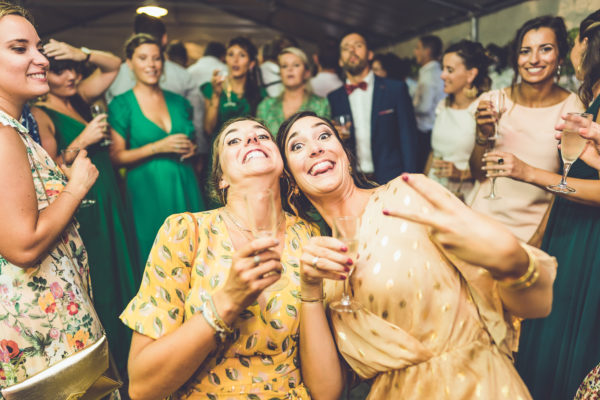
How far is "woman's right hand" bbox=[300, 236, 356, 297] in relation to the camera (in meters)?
1.24

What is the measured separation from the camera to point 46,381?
1.36m

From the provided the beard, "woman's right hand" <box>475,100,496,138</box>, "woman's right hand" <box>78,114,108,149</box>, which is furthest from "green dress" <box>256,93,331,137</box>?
"woman's right hand" <box>475,100,496,138</box>

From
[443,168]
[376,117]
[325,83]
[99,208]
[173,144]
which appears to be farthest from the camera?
[325,83]

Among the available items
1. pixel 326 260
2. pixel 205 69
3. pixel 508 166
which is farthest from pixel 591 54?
pixel 205 69

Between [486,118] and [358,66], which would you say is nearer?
[486,118]

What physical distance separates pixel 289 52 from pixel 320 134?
7.88 ft

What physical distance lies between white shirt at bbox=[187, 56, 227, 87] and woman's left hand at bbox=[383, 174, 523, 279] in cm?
424

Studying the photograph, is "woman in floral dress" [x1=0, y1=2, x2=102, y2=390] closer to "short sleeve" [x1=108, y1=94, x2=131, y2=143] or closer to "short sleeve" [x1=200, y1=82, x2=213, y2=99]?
"short sleeve" [x1=108, y1=94, x2=131, y2=143]

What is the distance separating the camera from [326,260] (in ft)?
4.08

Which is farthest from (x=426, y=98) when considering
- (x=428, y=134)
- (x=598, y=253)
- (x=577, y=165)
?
(x=598, y=253)

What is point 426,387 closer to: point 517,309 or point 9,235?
point 517,309

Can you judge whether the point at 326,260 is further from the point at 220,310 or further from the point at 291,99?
the point at 291,99

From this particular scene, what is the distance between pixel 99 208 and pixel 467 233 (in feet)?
8.24

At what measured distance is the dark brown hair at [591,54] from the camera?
1.95m
